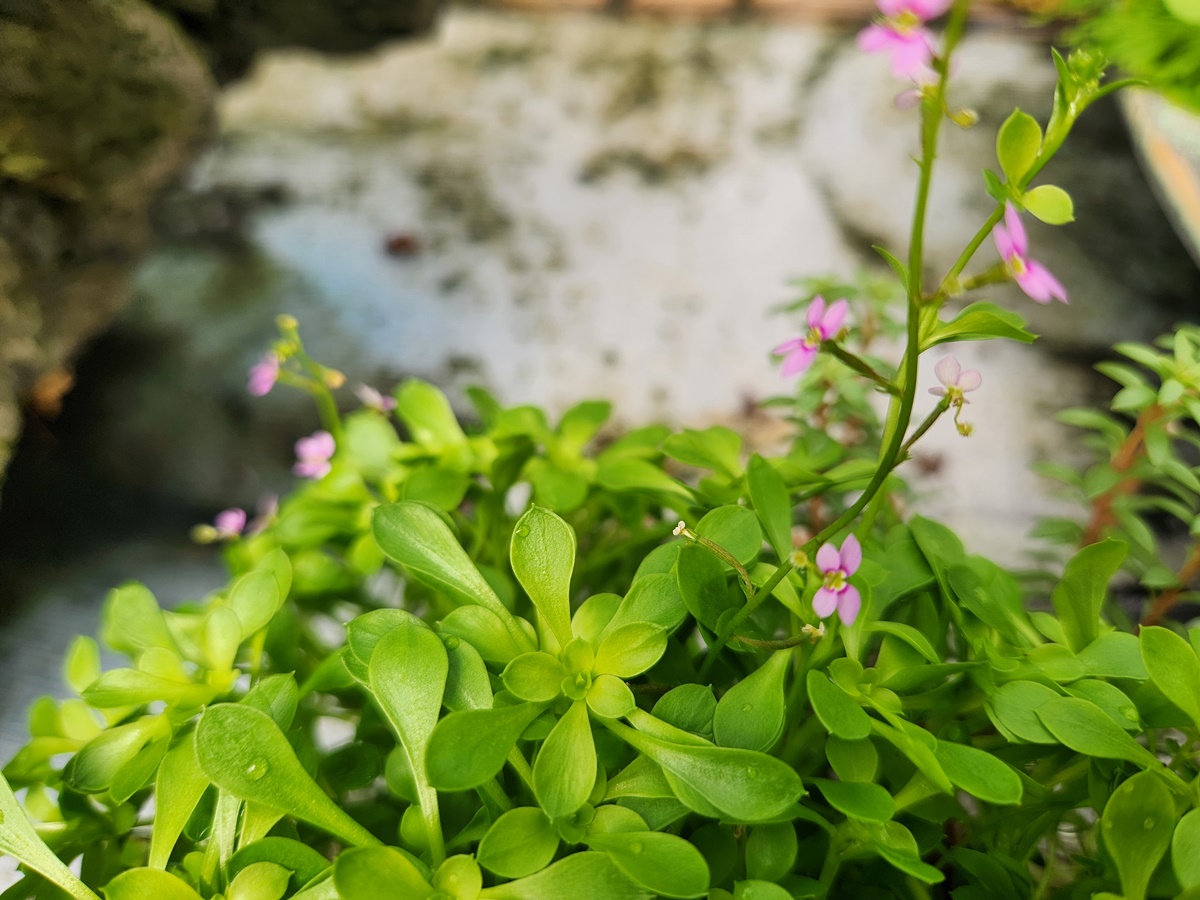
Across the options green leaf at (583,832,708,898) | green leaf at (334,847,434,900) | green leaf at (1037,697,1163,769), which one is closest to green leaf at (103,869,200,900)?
green leaf at (334,847,434,900)

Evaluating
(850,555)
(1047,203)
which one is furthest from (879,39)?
(850,555)

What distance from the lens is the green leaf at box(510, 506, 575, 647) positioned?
45 cm

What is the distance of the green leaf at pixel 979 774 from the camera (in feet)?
1.25

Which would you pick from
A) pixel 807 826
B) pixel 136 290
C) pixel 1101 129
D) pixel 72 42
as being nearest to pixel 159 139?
pixel 72 42

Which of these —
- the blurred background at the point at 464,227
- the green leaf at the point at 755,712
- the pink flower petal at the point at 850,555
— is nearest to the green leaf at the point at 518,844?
the green leaf at the point at 755,712

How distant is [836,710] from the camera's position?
1.29 feet

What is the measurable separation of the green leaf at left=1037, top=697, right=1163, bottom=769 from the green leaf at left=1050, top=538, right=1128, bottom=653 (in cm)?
10

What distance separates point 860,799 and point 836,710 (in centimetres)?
5

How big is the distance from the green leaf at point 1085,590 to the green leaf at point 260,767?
1.48ft

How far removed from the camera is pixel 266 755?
1.37 feet

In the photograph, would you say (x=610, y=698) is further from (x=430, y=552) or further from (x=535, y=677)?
(x=430, y=552)

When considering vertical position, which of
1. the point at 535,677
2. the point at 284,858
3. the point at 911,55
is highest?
the point at 911,55

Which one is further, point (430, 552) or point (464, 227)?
point (464, 227)

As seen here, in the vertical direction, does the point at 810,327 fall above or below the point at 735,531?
above
